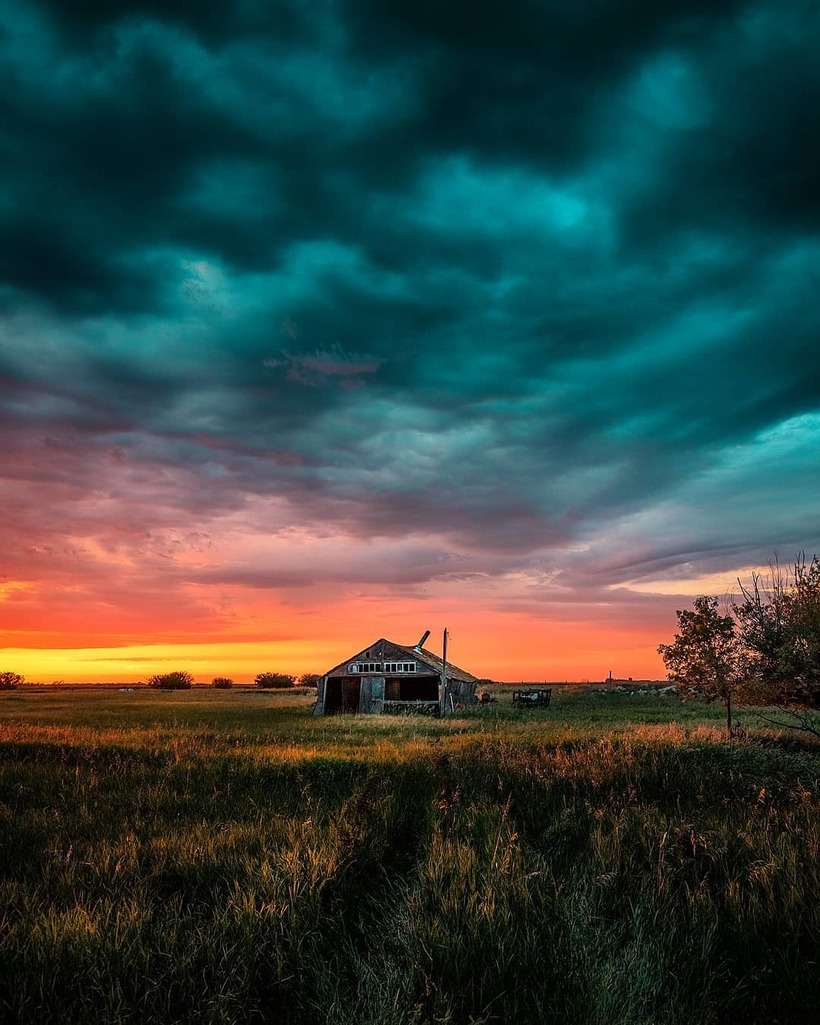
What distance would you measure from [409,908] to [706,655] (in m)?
20.1

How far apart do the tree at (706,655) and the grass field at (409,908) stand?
12.1 m

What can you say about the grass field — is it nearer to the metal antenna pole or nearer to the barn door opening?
the metal antenna pole

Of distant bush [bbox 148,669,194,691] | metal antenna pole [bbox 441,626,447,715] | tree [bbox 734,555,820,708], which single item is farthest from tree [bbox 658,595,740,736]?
distant bush [bbox 148,669,194,691]

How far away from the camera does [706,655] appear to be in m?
21.7

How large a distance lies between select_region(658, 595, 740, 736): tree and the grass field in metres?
12.1

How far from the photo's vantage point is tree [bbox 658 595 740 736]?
21516 millimetres

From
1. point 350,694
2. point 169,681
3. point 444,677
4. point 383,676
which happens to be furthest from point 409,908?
point 169,681

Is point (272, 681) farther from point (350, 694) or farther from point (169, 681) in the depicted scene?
point (350, 694)

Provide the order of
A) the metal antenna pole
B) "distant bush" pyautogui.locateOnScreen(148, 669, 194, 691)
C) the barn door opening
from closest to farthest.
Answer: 1. the metal antenna pole
2. the barn door opening
3. "distant bush" pyautogui.locateOnScreen(148, 669, 194, 691)

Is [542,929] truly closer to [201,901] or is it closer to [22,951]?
[201,901]

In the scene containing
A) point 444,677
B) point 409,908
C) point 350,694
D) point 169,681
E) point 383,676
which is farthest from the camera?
point 169,681

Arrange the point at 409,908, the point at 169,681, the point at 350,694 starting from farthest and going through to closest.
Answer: the point at 169,681
the point at 350,694
the point at 409,908

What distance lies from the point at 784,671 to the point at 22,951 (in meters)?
22.2

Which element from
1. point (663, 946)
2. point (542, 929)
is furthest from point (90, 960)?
point (663, 946)
